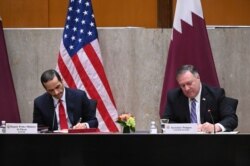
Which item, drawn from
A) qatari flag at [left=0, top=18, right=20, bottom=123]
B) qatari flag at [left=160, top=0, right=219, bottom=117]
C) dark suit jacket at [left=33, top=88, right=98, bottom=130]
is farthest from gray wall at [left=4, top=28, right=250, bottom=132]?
dark suit jacket at [left=33, top=88, right=98, bottom=130]

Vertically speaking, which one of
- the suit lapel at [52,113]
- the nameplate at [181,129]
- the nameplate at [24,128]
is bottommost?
the nameplate at [181,129]

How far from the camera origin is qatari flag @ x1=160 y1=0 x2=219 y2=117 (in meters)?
7.16

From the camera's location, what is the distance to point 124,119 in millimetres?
5293

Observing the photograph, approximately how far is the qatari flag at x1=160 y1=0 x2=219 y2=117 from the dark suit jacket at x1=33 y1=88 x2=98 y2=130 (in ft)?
4.05

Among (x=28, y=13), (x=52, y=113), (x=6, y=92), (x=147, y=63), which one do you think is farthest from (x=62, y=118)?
(x=28, y=13)

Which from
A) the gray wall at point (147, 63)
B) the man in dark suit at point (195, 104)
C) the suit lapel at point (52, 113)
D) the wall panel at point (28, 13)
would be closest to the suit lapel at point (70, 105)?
the suit lapel at point (52, 113)

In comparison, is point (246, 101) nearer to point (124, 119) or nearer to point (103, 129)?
point (103, 129)

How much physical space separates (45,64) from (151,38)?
1.23m

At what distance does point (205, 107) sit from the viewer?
5938mm

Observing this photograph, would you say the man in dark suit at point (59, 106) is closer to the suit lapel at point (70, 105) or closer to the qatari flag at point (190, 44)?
the suit lapel at point (70, 105)

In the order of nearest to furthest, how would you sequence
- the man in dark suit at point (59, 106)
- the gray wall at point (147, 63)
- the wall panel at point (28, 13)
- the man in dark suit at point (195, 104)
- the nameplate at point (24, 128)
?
the nameplate at point (24, 128) < the man in dark suit at point (195, 104) < the man in dark suit at point (59, 106) < the gray wall at point (147, 63) < the wall panel at point (28, 13)

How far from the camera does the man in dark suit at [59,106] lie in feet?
19.7

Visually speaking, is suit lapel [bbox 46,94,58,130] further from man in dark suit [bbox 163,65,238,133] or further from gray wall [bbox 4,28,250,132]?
gray wall [bbox 4,28,250,132]
